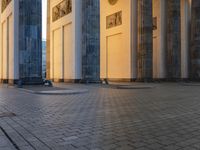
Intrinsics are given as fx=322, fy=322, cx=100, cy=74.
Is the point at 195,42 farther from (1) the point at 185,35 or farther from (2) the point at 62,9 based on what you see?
(2) the point at 62,9

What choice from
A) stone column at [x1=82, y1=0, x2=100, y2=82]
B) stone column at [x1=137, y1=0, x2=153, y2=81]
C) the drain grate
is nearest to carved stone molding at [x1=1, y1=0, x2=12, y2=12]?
stone column at [x1=82, y1=0, x2=100, y2=82]

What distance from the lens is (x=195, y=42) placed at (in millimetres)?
29953

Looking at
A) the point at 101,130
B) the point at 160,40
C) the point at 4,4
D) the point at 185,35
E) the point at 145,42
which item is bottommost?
the point at 101,130

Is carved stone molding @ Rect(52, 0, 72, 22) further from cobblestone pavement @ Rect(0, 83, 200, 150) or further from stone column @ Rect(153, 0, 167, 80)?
cobblestone pavement @ Rect(0, 83, 200, 150)

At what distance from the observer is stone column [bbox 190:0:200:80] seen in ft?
96.3

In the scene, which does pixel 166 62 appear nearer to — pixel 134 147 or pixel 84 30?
pixel 84 30

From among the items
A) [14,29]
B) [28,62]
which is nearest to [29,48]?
[28,62]

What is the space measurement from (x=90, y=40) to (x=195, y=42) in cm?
1125

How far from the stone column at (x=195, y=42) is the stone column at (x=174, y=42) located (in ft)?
4.64

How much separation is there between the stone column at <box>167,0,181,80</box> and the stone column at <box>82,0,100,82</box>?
9695mm

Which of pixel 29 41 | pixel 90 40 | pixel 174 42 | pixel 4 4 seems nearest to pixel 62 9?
pixel 4 4

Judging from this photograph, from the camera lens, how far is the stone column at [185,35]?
108ft

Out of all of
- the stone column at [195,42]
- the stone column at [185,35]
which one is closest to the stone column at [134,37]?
the stone column at [195,42]

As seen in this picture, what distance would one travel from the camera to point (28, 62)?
19.4 metres
